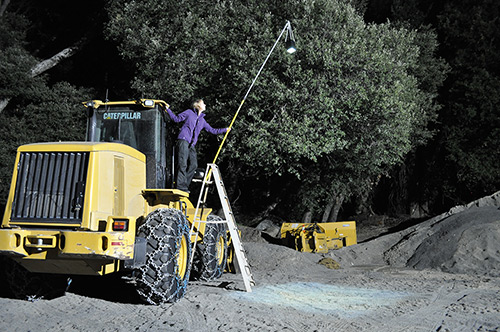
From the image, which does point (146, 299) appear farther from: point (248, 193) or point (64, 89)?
point (248, 193)

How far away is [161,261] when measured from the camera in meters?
5.75

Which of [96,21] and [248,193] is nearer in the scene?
[96,21]

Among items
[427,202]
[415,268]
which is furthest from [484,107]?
[415,268]

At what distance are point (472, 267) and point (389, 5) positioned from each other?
1636 centimetres

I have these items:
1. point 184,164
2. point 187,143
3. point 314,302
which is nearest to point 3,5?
point 187,143

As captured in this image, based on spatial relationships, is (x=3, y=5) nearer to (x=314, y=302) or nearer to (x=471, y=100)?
(x=314, y=302)

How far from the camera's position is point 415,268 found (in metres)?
11.1

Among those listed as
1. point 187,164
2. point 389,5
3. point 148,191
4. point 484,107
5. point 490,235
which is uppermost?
point 389,5

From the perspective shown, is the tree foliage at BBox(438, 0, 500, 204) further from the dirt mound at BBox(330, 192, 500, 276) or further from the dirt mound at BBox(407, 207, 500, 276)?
the dirt mound at BBox(407, 207, 500, 276)

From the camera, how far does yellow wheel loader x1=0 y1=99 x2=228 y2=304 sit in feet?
17.5

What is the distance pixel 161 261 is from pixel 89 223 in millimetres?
1014

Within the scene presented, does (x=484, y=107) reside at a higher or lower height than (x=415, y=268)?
higher

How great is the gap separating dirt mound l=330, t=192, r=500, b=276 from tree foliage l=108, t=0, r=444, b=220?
9.47 ft

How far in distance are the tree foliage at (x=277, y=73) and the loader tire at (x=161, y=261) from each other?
735 cm
